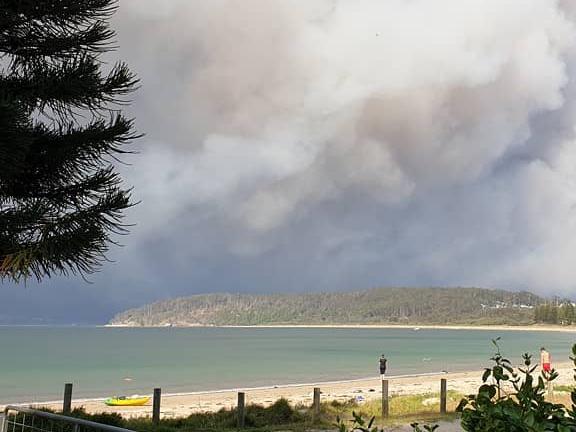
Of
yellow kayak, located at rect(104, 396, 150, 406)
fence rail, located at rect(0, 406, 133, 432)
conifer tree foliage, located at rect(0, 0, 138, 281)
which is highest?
conifer tree foliage, located at rect(0, 0, 138, 281)

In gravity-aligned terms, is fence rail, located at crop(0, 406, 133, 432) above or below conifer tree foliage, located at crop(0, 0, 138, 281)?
below

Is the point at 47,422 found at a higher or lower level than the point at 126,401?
higher

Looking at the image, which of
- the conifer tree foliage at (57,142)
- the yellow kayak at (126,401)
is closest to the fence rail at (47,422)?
the conifer tree foliage at (57,142)

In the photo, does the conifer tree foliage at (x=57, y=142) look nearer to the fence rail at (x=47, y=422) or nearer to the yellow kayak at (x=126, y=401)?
the fence rail at (x=47, y=422)

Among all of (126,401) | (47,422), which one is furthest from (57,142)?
(126,401)

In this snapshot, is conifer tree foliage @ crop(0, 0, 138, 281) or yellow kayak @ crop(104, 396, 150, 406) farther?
yellow kayak @ crop(104, 396, 150, 406)

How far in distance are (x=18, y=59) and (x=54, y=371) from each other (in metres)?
52.4

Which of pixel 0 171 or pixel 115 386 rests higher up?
pixel 0 171

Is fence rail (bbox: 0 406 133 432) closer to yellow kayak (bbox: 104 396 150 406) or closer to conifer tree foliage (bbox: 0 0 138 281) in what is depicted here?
conifer tree foliage (bbox: 0 0 138 281)

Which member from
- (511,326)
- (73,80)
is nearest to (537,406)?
(73,80)

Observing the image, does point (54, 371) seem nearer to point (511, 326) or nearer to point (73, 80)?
point (73, 80)

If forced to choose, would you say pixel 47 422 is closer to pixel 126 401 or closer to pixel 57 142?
pixel 57 142

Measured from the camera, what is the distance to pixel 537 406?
162cm

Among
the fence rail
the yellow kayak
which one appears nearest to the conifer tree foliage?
the fence rail
